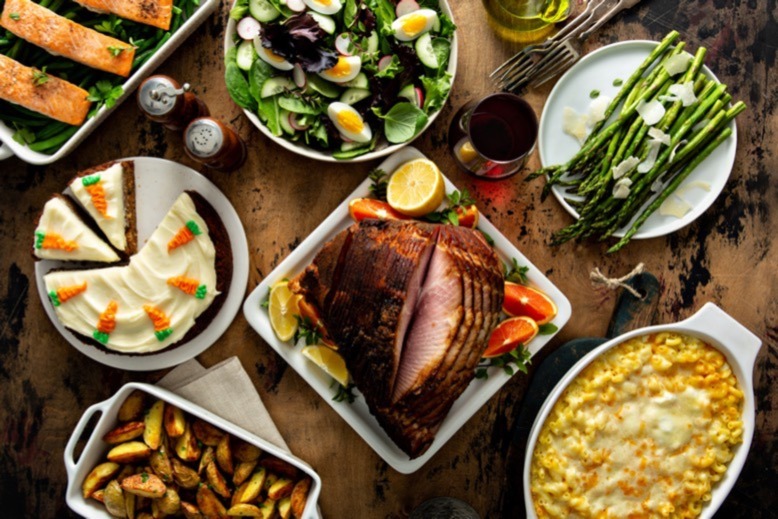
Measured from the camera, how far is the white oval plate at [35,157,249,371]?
322cm

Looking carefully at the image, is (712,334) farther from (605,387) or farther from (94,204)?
(94,204)

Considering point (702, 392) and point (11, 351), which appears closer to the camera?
point (702, 392)

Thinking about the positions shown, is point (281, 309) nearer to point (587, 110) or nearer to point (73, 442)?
point (73, 442)

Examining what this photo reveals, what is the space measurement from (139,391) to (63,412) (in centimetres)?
57

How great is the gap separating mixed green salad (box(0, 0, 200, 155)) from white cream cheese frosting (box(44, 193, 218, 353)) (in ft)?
2.20

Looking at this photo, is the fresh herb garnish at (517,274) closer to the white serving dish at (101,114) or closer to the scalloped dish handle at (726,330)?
the scalloped dish handle at (726,330)

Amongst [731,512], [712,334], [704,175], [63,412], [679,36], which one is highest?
[679,36]

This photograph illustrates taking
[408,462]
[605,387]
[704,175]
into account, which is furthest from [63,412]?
[704,175]

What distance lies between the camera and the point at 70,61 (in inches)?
124

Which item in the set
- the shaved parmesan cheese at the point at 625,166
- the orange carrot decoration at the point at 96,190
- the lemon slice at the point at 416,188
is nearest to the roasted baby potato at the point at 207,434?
the orange carrot decoration at the point at 96,190

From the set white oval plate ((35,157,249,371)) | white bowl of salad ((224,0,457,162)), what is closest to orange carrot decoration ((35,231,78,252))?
white oval plate ((35,157,249,371))

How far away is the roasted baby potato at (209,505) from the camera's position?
10.0 ft

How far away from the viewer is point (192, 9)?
314 cm

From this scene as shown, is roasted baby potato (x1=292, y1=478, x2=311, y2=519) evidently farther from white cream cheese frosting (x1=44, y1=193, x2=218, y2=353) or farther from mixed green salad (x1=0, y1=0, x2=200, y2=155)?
mixed green salad (x1=0, y1=0, x2=200, y2=155)
